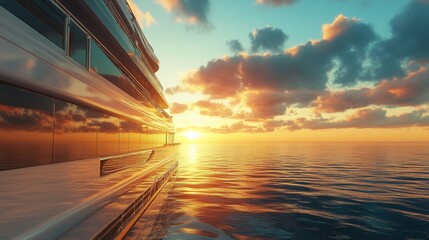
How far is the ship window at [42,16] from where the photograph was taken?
343cm

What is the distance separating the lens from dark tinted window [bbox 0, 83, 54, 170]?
9.81 ft

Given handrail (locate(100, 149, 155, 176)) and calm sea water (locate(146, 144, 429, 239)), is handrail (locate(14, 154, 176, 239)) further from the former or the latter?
calm sea water (locate(146, 144, 429, 239))

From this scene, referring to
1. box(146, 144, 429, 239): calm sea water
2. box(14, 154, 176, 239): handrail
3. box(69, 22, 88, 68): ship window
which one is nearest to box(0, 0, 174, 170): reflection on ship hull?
box(69, 22, 88, 68): ship window

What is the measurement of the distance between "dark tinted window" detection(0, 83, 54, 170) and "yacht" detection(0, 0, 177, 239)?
1 cm

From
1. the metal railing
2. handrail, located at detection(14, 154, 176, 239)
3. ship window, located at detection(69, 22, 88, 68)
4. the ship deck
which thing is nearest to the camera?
the ship deck

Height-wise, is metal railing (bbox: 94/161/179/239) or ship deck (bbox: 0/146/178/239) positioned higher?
ship deck (bbox: 0/146/178/239)

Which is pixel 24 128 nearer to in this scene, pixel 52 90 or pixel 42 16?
pixel 52 90

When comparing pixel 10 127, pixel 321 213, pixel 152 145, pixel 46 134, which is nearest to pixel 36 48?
pixel 10 127

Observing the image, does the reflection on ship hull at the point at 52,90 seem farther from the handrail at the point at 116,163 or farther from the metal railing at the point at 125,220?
the metal railing at the point at 125,220

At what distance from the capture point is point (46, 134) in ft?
12.1

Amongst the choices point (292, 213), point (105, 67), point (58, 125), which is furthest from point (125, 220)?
point (292, 213)

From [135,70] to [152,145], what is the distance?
9.04 feet

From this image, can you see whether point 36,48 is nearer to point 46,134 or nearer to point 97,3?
point 46,134

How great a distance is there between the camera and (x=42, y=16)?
3873 mm
